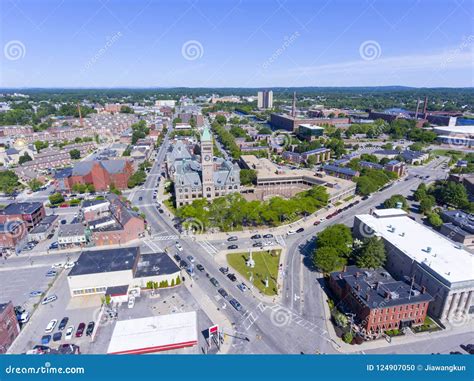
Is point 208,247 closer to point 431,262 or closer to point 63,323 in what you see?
point 63,323

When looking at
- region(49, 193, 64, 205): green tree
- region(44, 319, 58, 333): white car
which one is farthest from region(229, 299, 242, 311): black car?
region(49, 193, 64, 205): green tree

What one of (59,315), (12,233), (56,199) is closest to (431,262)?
(59,315)

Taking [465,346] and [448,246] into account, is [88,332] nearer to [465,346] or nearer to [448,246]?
[465,346]

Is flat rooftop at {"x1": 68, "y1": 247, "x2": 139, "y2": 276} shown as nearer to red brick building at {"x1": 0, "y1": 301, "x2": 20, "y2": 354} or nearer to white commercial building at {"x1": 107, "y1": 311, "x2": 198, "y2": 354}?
red brick building at {"x1": 0, "y1": 301, "x2": 20, "y2": 354}

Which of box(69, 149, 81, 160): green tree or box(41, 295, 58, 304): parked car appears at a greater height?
box(69, 149, 81, 160): green tree

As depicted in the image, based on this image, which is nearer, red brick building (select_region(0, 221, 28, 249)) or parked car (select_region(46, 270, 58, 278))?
parked car (select_region(46, 270, 58, 278))

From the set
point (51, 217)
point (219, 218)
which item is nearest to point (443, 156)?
point (219, 218)

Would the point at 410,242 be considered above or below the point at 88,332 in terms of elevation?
above
